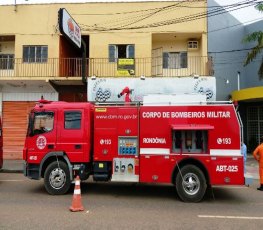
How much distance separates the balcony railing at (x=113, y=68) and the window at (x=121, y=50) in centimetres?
32

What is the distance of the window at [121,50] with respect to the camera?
68.6 feet

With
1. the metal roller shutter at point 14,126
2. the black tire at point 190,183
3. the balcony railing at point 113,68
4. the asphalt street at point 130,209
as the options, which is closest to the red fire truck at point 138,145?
the black tire at point 190,183

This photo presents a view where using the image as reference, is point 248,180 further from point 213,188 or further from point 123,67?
point 123,67

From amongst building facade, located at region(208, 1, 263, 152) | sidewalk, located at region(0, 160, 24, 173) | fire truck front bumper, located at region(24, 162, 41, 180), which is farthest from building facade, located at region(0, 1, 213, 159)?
fire truck front bumper, located at region(24, 162, 41, 180)

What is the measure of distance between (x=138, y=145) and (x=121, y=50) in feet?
39.0

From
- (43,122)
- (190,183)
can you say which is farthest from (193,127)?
(43,122)

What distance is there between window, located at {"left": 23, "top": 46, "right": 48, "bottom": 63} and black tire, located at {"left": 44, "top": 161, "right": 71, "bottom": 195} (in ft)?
38.8

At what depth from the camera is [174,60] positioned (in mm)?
21875

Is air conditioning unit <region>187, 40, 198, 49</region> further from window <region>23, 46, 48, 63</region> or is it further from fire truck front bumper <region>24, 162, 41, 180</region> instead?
fire truck front bumper <region>24, 162, 41, 180</region>

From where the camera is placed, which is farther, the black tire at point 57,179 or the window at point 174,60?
the window at point 174,60

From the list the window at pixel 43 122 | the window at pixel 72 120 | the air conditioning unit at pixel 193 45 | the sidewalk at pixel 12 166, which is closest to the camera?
the window at pixel 72 120

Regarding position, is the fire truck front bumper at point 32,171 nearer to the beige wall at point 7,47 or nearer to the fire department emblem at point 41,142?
the fire department emblem at point 41,142

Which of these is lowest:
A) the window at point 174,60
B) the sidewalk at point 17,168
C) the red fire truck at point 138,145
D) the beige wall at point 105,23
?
the sidewalk at point 17,168

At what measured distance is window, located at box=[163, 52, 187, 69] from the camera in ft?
71.3
